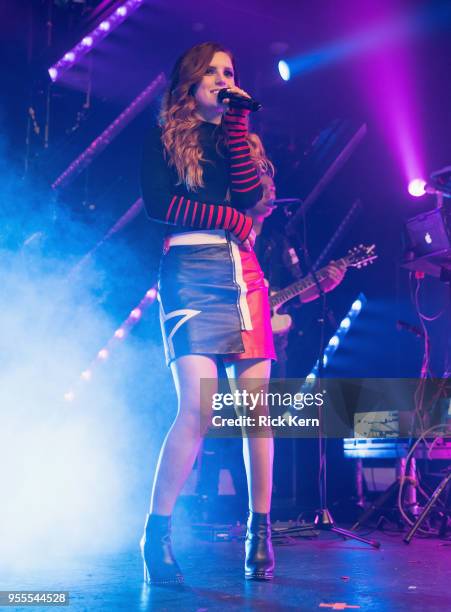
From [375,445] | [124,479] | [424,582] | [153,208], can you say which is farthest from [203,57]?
[124,479]

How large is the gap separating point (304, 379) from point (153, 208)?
3010 millimetres

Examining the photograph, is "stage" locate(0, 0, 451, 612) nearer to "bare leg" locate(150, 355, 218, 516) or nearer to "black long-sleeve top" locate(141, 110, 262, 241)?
"black long-sleeve top" locate(141, 110, 262, 241)

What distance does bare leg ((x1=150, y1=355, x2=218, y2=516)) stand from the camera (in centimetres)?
218

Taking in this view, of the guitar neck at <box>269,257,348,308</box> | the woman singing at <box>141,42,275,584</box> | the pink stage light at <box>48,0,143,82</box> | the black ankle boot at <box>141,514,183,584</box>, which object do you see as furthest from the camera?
the guitar neck at <box>269,257,348,308</box>

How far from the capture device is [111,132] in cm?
492

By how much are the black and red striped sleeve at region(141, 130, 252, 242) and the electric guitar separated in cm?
231

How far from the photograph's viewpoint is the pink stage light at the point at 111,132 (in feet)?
14.9

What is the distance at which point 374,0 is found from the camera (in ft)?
12.8

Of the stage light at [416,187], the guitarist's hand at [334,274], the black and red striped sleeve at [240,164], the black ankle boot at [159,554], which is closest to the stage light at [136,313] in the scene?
the guitarist's hand at [334,274]

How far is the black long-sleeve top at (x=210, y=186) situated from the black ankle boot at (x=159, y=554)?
37.0 inches

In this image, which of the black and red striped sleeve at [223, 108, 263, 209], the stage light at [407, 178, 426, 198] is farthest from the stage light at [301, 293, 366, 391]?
the black and red striped sleeve at [223, 108, 263, 209]

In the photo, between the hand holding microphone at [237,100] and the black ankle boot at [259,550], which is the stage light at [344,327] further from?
the hand holding microphone at [237,100]

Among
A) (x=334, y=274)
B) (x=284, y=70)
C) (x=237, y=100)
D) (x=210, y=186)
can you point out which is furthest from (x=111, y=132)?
(x=237, y=100)

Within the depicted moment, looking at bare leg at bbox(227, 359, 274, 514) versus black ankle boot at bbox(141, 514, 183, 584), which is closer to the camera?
black ankle boot at bbox(141, 514, 183, 584)
